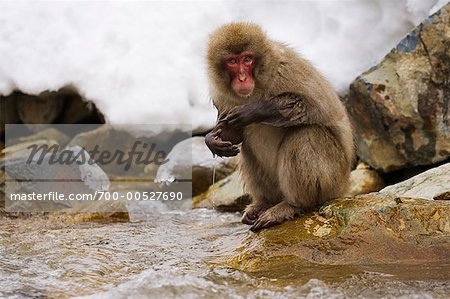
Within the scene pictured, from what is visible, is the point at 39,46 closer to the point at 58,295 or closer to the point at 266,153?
the point at 266,153

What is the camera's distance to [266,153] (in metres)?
4.24

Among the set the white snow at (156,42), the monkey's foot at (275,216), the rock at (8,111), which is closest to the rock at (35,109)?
the rock at (8,111)

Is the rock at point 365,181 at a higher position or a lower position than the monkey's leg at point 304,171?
lower

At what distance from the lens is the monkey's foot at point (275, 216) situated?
399 cm

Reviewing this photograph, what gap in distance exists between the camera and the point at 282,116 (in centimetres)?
397

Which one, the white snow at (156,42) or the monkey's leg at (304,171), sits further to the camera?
the white snow at (156,42)

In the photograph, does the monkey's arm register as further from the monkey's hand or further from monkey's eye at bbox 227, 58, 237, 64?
monkey's eye at bbox 227, 58, 237, 64

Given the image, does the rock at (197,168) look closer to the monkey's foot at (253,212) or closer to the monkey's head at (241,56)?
the monkey's foot at (253,212)

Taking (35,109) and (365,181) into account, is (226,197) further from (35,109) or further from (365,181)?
(35,109)

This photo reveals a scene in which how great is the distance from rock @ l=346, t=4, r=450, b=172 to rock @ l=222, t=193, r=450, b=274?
2.44 m

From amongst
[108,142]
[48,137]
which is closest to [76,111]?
[48,137]

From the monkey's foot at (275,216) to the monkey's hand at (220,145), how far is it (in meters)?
0.40

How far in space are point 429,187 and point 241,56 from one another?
1.64 meters

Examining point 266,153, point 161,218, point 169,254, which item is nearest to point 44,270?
point 169,254
